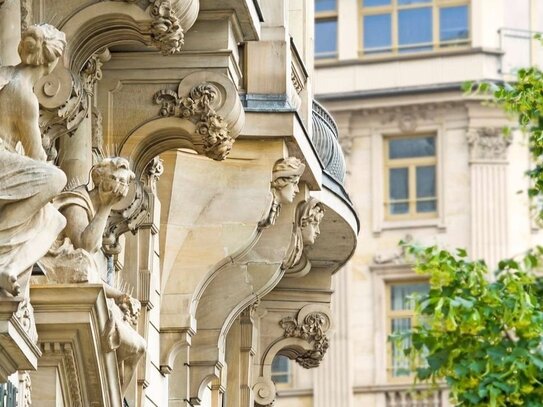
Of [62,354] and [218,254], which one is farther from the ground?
[218,254]

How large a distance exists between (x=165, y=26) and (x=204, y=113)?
237cm

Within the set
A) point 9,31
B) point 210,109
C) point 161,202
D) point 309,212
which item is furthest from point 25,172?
point 309,212

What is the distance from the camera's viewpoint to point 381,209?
66.4m

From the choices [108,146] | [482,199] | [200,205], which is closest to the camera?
[108,146]

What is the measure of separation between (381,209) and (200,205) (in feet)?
136

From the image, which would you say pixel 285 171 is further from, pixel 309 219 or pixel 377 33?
pixel 377 33

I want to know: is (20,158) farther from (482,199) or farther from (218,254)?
(482,199)

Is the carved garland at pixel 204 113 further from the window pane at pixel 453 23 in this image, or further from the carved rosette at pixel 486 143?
the window pane at pixel 453 23

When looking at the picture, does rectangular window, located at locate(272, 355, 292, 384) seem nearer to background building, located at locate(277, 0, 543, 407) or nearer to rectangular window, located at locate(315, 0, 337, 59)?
background building, located at locate(277, 0, 543, 407)

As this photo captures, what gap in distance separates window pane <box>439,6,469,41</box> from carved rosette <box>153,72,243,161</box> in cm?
4514

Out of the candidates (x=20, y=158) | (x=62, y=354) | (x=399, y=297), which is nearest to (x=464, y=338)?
(x=62, y=354)

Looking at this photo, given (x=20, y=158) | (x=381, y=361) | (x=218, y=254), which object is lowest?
(x=20, y=158)

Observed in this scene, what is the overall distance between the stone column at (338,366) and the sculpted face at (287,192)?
130 feet

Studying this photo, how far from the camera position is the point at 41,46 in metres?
16.6
